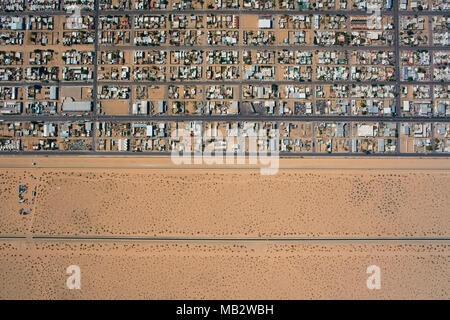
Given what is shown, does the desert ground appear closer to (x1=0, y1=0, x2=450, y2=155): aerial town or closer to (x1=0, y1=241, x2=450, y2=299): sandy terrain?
(x1=0, y1=241, x2=450, y2=299): sandy terrain

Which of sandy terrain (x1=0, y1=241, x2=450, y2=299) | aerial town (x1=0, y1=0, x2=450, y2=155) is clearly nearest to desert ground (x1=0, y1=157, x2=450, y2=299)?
sandy terrain (x1=0, y1=241, x2=450, y2=299)

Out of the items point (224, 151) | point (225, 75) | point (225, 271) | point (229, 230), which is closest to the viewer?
point (225, 271)

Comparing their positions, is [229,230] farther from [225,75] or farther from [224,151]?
[225,75]

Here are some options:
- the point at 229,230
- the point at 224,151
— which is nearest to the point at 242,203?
the point at 229,230

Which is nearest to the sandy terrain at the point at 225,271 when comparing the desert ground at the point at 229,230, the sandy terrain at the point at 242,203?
the desert ground at the point at 229,230

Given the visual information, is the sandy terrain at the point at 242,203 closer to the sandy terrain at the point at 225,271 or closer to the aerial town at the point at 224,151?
the aerial town at the point at 224,151

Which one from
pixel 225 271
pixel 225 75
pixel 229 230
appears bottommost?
pixel 225 271
